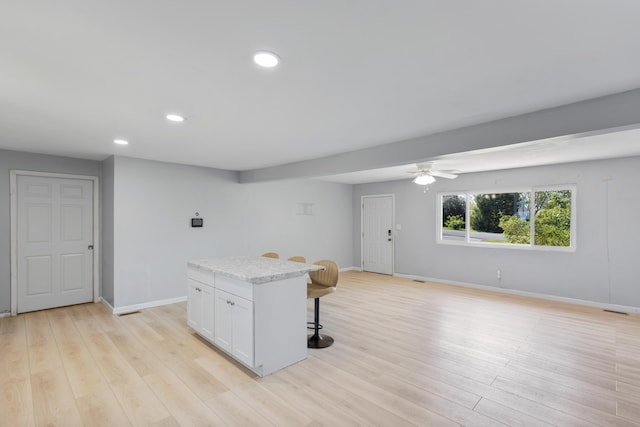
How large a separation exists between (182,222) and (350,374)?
3.82m

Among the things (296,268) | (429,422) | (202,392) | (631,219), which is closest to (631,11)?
(429,422)

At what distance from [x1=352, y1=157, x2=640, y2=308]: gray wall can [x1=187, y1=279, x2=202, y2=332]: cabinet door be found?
504 cm

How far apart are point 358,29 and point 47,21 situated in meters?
1.47

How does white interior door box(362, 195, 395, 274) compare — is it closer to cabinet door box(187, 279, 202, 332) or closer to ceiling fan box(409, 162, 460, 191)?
ceiling fan box(409, 162, 460, 191)

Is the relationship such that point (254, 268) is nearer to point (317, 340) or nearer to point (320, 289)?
point (320, 289)

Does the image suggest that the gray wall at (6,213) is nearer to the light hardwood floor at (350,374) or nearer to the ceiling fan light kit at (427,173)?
the light hardwood floor at (350,374)

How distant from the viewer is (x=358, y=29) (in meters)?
1.48

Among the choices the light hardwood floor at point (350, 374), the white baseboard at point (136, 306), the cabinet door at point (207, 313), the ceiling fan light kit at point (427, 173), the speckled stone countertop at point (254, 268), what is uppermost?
the ceiling fan light kit at point (427, 173)

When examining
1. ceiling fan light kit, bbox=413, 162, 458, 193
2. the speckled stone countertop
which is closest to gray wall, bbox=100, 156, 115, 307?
the speckled stone countertop

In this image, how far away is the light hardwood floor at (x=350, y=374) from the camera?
2.25m

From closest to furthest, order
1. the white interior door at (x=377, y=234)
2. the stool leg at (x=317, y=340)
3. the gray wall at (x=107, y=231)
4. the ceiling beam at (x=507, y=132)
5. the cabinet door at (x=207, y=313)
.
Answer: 1. the ceiling beam at (x=507, y=132)
2. the cabinet door at (x=207, y=313)
3. the stool leg at (x=317, y=340)
4. the gray wall at (x=107, y=231)
5. the white interior door at (x=377, y=234)

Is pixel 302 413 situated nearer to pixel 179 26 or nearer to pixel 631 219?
pixel 179 26

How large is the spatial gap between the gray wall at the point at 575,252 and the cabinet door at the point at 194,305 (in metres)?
5.04

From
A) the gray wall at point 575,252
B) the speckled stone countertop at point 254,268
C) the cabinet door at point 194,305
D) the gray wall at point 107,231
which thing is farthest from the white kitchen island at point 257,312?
the gray wall at point 575,252
